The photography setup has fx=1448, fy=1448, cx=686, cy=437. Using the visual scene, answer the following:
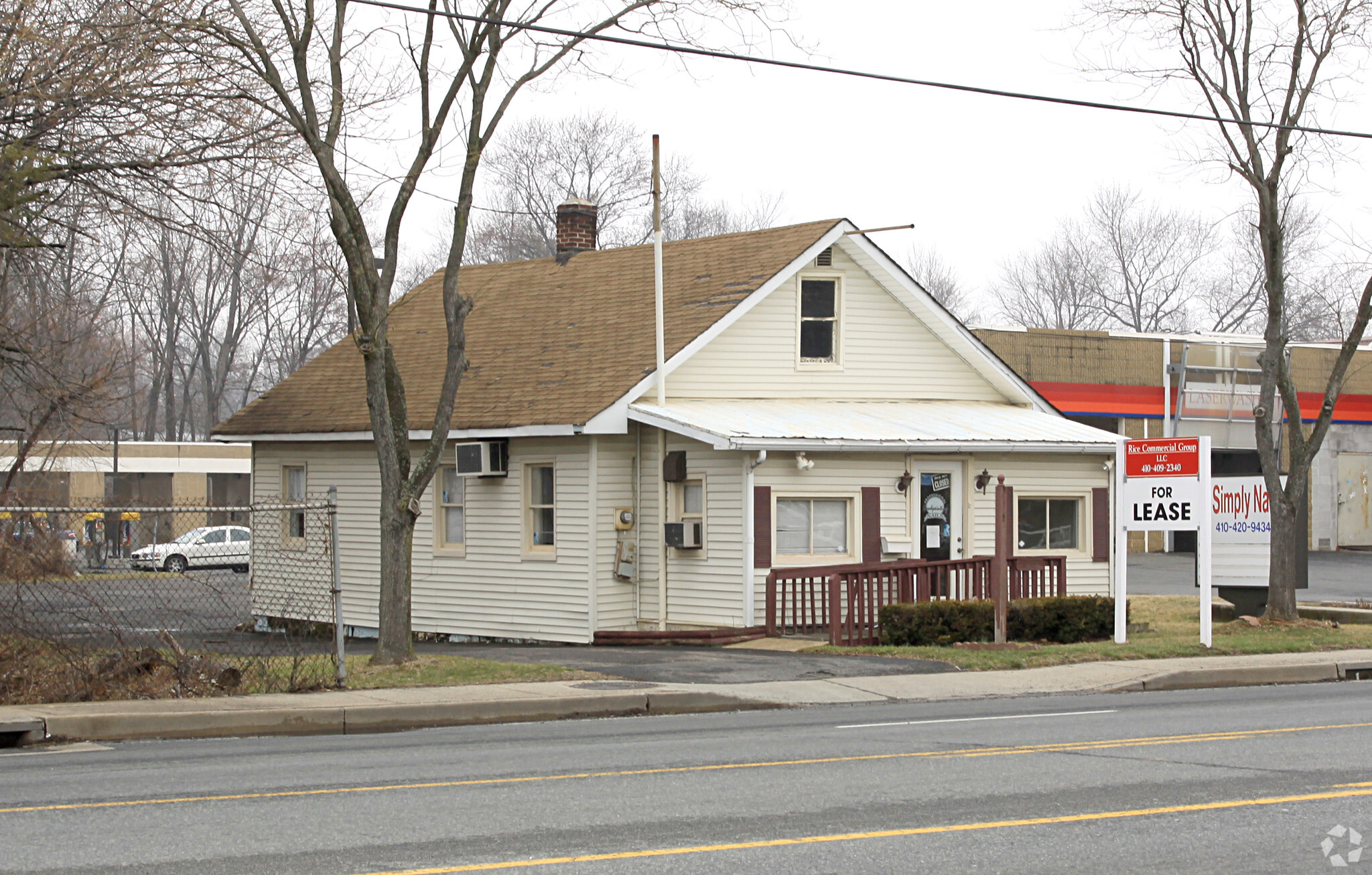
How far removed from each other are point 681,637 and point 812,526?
250 centimetres

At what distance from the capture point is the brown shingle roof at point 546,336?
21.5m

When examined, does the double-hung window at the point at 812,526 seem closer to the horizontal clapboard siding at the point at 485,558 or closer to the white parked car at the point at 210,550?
the horizontal clapboard siding at the point at 485,558

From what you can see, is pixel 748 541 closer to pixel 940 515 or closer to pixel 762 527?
pixel 762 527

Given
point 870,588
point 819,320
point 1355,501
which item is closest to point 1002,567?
point 870,588

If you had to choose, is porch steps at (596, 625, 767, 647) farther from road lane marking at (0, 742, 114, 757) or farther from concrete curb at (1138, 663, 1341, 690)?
road lane marking at (0, 742, 114, 757)

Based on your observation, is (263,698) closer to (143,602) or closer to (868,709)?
(143,602)

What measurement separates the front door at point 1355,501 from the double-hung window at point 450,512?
107ft

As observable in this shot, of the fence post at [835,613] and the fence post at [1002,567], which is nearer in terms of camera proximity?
the fence post at [1002,567]

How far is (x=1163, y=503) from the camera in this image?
60.3 ft

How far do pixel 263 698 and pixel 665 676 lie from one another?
4.27 meters

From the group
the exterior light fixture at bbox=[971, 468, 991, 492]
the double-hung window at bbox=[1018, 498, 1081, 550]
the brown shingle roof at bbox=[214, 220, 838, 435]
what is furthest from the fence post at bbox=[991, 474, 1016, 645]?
the brown shingle roof at bbox=[214, 220, 838, 435]

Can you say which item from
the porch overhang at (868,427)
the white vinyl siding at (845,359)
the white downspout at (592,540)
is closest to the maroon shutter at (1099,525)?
the porch overhang at (868,427)

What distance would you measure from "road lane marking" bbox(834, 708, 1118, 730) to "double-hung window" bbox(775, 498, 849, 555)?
7.39m

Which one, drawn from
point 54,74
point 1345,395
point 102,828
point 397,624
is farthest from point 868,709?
point 1345,395
